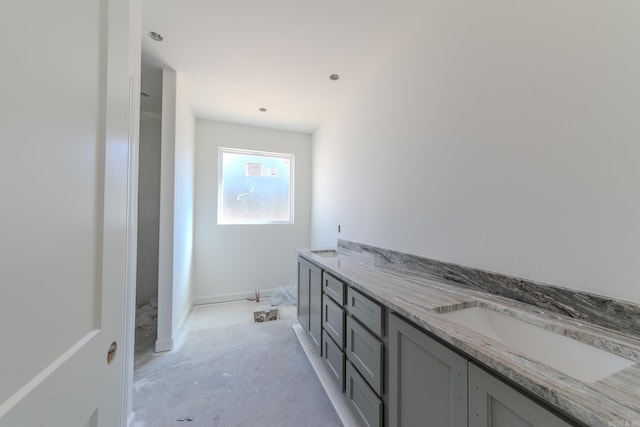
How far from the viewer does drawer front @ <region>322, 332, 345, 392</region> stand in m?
1.61

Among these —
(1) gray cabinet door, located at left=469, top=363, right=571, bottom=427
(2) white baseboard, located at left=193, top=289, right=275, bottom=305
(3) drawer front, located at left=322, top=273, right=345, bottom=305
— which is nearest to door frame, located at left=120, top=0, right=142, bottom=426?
(3) drawer front, located at left=322, top=273, right=345, bottom=305

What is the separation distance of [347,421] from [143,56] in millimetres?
3327

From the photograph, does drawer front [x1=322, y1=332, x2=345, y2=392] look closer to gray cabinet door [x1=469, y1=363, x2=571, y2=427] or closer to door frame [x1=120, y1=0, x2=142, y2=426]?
gray cabinet door [x1=469, y1=363, x2=571, y2=427]

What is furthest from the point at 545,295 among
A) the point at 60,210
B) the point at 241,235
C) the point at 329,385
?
the point at 241,235

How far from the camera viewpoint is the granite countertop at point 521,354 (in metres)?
0.52

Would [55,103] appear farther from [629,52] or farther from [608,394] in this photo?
[629,52]

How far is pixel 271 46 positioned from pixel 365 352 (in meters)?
2.36

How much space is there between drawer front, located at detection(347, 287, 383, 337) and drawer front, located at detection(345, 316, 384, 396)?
0.05 metres

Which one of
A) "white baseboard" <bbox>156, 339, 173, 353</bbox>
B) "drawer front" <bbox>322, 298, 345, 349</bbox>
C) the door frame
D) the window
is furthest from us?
the window

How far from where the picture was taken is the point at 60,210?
50 cm

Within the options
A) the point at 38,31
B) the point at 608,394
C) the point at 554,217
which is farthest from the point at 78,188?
the point at 554,217

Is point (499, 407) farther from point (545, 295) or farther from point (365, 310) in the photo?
point (365, 310)

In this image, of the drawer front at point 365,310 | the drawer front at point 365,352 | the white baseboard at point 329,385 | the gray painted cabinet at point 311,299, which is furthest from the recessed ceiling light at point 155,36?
the white baseboard at point 329,385

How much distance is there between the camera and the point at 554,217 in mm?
1017
